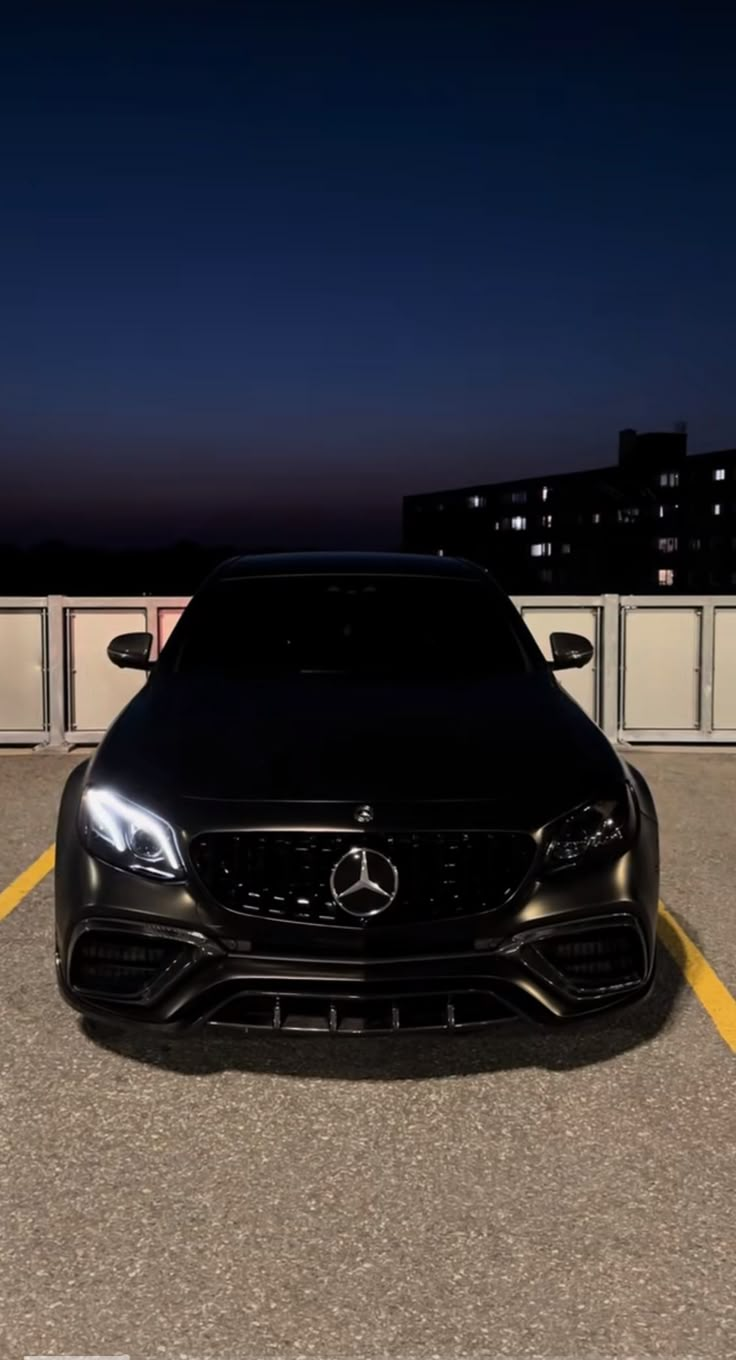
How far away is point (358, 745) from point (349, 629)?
4.40 feet

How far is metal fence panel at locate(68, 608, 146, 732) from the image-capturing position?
10625 millimetres

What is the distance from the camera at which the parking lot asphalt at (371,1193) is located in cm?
243

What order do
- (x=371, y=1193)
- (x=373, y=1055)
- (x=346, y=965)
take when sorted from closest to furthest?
1. (x=371, y=1193)
2. (x=346, y=965)
3. (x=373, y=1055)

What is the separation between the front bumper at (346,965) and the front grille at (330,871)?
4 centimetres

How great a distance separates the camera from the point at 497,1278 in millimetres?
2584

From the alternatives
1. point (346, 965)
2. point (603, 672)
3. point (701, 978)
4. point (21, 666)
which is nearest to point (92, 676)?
point (21, 666)

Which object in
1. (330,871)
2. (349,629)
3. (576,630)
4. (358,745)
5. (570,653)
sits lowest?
(330,871)

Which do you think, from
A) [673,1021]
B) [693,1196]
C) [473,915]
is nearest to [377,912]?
[473,915]

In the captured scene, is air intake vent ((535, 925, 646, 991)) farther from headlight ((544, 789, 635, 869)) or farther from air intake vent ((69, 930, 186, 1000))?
air intake vent ((69, 930, 186, 1000))

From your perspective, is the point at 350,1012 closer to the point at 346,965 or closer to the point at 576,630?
the point at 346,965

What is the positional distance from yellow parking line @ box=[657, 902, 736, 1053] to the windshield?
1.32 m

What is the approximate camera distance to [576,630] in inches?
422

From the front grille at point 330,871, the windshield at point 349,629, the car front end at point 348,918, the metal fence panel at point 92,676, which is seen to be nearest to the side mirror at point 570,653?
the windshield at point 349,629

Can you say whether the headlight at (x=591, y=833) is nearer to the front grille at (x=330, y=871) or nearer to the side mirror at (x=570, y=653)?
the front grille at (x=330, y=871)
